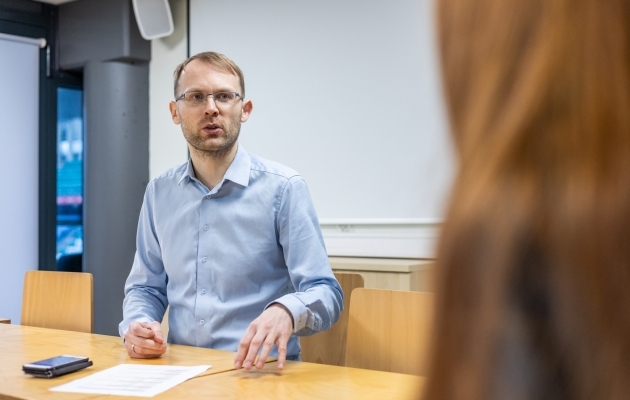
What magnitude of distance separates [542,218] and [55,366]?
A: 5.56 feet

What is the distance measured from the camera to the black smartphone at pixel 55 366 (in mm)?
1834

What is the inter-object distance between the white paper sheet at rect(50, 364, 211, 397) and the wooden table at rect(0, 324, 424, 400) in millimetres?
28

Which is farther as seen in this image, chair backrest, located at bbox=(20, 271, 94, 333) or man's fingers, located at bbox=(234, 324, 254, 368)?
chair backrest, located at bbox=(20, 271, 94, 333)

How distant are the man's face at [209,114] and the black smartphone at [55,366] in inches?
33.3

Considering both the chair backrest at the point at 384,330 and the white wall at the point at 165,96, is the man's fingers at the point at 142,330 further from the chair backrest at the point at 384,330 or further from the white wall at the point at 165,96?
the white wall at the point at 165,96

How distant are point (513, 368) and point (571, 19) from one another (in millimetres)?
191

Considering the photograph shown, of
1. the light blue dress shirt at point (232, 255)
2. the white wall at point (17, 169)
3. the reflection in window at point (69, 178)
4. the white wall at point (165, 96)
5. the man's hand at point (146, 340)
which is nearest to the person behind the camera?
the man's hand at point (146, 340)

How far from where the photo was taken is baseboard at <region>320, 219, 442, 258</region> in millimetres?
3967

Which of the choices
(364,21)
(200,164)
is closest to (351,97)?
(364,21)

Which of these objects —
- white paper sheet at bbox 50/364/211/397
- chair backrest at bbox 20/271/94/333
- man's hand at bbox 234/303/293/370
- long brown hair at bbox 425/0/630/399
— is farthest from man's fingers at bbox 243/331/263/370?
long brown hair at bbox 425/0/630/399

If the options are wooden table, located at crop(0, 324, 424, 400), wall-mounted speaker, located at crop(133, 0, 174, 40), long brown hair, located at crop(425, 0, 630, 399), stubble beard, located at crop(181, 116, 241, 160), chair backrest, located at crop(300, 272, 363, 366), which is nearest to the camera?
long brown hair, located at crop(425, 0, 630, 399)

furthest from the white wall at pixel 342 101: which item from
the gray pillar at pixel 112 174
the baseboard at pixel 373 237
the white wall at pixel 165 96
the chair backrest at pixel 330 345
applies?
the chair backrest at pixel 330 345

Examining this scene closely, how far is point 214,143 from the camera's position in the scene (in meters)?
2.45

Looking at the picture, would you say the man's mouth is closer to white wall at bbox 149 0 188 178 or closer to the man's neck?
the man's neck
